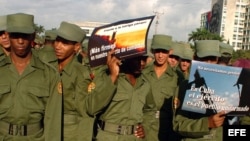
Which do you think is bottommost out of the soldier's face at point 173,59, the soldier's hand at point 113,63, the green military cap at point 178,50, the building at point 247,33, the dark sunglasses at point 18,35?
the soldier's hand at point 113,63

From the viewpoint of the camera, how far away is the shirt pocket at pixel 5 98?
438cm

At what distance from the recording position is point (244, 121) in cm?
705

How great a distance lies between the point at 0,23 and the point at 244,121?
11.3 feet

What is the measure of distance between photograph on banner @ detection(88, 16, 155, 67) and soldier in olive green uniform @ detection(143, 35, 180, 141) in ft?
6.61

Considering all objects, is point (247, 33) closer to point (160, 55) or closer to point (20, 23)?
point (160, 55)

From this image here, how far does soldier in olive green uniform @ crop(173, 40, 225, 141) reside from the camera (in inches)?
177

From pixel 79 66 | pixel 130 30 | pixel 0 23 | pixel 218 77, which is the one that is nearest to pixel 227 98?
pixel 218 77

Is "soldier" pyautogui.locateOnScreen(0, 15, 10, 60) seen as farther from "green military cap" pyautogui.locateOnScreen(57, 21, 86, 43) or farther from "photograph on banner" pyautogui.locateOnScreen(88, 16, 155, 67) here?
"photograph on banner" pyautogui.locateOnScreen(88, 16, 155, 67)

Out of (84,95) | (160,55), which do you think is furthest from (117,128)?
(160,55)

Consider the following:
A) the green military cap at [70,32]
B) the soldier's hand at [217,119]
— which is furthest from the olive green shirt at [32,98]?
the soldier's hand at [217,119]

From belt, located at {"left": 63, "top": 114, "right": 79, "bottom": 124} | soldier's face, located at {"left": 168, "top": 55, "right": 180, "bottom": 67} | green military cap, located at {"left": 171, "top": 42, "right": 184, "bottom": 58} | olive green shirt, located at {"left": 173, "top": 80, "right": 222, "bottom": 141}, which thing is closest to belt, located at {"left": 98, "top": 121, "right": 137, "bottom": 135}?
belt, located at {"left": 63, "top": 114, "right": 79, "bottom": 124}

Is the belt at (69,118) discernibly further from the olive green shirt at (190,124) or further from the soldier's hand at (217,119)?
the soldier's hand at (217,119)

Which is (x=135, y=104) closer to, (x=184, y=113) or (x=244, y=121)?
(x=184, y=113)

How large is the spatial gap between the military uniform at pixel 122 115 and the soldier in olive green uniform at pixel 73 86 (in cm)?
18
